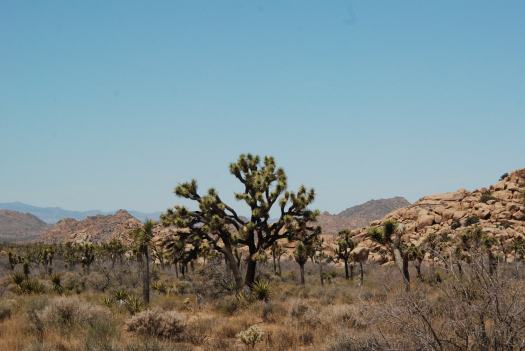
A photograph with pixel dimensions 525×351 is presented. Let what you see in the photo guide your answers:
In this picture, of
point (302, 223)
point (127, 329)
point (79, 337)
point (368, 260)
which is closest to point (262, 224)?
point (302, 223)

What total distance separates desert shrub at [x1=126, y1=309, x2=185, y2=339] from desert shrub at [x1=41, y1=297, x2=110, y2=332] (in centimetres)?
72

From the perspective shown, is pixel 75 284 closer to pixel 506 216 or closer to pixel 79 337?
pixel 79 337

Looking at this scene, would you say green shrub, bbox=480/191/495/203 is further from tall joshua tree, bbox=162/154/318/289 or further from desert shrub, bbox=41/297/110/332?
desert shrub, bbox=41/297/110/332

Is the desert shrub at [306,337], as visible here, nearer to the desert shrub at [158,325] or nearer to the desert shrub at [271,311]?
the desert shrub at [158,325]

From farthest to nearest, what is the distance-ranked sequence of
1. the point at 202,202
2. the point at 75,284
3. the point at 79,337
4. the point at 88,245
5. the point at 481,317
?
1. the point at 88,245
2. the point at 75,284
3. the point at 202,202
4. the point at 79,337
5. the point at 481,317

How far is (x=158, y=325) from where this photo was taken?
11258mm

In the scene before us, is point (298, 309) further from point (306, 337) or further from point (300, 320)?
point (306, 337)

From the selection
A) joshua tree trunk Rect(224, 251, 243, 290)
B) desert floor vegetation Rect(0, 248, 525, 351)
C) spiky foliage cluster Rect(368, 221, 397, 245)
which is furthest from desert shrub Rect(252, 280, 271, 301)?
spiky foliage cluster Rect(368, 221, 397, 245)

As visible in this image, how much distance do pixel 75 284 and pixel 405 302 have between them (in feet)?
98.3

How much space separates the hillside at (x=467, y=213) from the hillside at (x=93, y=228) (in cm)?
8147

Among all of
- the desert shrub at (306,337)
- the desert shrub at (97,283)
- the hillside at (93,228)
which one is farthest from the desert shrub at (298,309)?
the hillside at (93,228)

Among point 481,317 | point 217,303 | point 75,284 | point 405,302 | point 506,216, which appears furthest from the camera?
point 506,216

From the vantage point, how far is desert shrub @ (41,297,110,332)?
444 inches

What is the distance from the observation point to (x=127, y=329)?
11.5 meters
